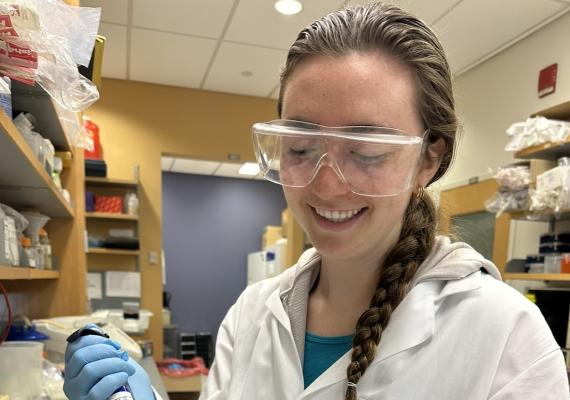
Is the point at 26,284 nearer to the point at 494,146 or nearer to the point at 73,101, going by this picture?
the point at 73,101

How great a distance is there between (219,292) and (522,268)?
548cm

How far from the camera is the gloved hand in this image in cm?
82

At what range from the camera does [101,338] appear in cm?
89

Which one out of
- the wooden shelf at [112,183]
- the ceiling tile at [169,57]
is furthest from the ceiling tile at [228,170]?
the wooden shelf at [112,183]

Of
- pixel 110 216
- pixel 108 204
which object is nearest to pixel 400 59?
pixel 110 216

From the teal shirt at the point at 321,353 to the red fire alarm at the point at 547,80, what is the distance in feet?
9.27

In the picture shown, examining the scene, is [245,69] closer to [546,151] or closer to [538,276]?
[546,151]

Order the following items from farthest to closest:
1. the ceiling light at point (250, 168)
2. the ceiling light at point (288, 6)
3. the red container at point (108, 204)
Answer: the ceiling light at point (250, 168), the red container at point (108, 204), the ceiling light at point (288, 6)

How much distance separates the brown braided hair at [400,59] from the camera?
2.60 feet

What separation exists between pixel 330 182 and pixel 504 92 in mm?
3171

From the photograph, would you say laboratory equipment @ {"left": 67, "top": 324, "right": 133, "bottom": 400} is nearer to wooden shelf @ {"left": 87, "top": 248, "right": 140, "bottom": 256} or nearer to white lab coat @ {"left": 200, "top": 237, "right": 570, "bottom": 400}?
white lab coat @ {"left": 200, "top": 237, "right": 570, "bottom": 400}

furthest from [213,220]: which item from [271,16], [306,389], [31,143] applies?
[306,389]

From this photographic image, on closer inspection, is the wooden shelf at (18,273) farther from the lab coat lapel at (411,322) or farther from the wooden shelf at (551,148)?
the wooden shelf at (551,148)

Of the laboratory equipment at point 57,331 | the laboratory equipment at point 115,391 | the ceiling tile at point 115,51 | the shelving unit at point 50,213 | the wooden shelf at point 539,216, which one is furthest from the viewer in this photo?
the ceiling tile at point 115,51
